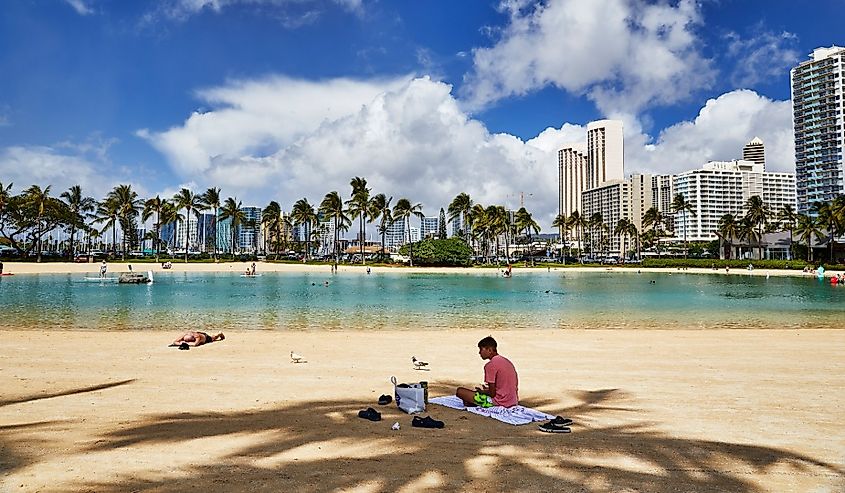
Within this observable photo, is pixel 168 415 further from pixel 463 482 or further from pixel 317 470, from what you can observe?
pixel 463 482

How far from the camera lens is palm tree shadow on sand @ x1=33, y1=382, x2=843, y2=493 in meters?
5.41

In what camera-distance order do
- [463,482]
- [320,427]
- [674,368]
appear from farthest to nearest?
[674,368] → [320,427] → [463,482]

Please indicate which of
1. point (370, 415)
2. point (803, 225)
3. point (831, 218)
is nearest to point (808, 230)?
point (803, 225)

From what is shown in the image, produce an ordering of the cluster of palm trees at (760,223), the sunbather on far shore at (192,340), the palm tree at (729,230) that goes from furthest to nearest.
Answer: the palm tree at (729,230) → the cluster of palm trees at (760,223) → the sunbather on far shore at (192,340)

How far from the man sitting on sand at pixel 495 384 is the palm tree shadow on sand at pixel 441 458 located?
35 centimetres

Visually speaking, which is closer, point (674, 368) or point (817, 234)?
point (674, 368)

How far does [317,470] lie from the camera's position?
226 inches

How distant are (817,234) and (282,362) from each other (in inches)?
3987

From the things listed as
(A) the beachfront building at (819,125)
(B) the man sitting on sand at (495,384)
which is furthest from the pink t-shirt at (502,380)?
(A) the beachfront building at (819,125)

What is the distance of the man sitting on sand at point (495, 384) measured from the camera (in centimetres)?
820

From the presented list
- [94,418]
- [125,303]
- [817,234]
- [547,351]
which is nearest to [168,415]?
[94,418]

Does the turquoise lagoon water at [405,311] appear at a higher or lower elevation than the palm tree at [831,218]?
lower

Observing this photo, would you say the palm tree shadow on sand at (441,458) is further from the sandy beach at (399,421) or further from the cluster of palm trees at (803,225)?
the cluster of palm trees at (803,225)

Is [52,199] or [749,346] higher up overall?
[52,199]
